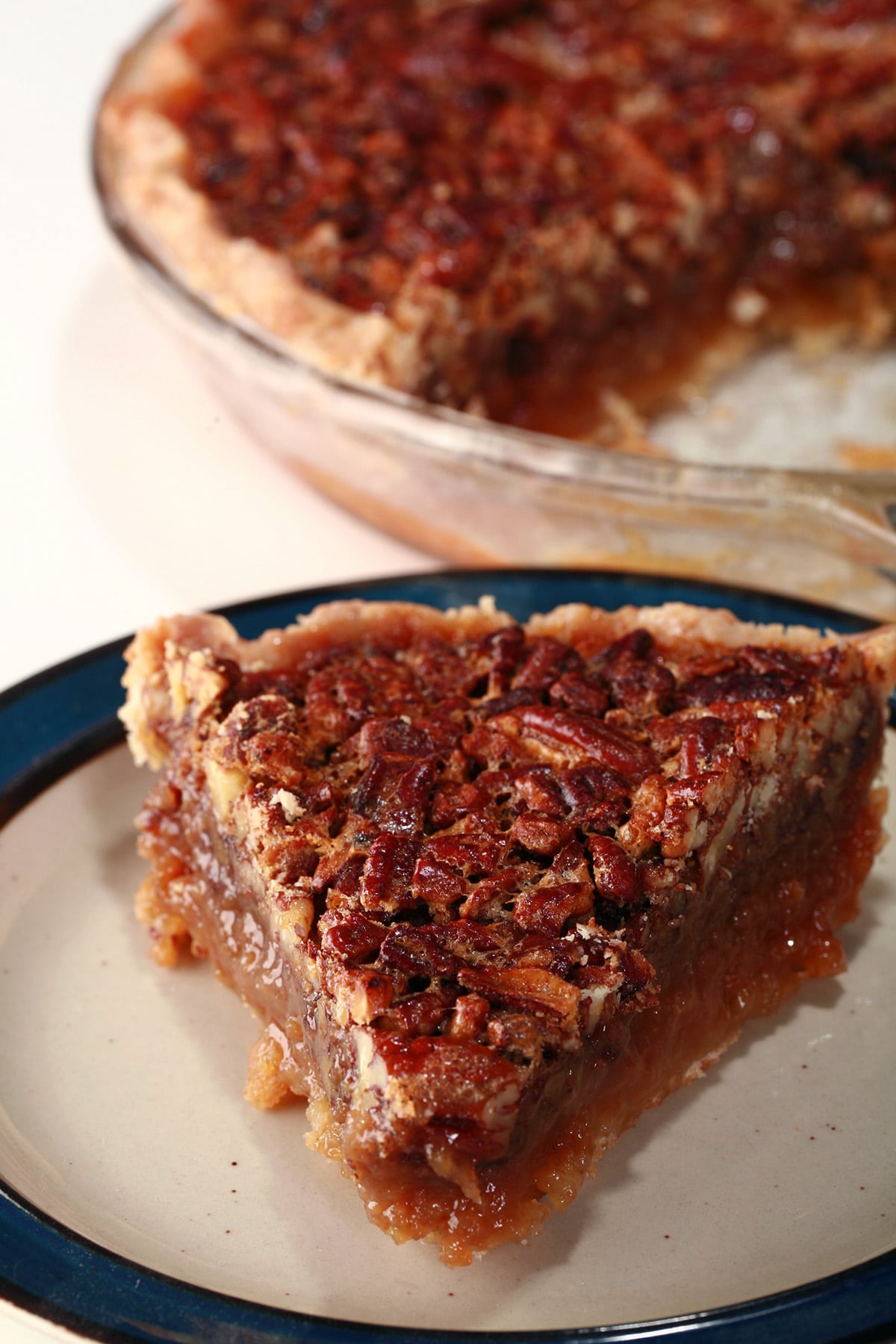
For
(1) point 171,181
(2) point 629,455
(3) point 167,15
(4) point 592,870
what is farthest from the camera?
(3) point 167,15

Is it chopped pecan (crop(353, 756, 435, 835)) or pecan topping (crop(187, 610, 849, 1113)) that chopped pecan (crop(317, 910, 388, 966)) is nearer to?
pecan topping (crop(187, 610, 849, 1113))

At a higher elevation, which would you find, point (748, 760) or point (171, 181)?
point (171, 181)

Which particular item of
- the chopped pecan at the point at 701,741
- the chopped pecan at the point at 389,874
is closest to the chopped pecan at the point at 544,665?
the chopped pecan at the point at 701,741

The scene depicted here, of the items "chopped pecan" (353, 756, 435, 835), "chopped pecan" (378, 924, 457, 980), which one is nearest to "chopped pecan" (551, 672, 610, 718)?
"chopped pecan" (353, 756, 435, 835)

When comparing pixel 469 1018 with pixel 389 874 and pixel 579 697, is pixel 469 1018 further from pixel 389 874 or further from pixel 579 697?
pixel 579 697

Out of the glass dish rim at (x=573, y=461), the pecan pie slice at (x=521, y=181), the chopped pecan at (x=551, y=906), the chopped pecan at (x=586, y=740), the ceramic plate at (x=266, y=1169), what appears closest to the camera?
the ceramic plate at (x=266, y=1169)

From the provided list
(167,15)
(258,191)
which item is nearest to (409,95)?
(258,191)

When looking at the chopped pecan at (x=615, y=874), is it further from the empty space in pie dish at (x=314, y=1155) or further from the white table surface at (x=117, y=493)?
the white table surface at (x=117, y=493)

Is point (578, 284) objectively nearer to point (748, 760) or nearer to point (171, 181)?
point (171, 181)
